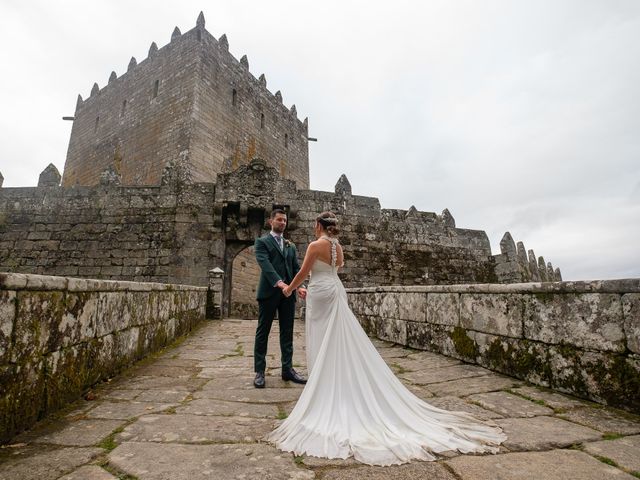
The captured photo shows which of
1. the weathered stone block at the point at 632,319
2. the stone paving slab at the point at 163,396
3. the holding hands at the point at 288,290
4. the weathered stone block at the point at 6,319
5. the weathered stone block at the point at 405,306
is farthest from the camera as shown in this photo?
the weathered stone block at the point at 405,306

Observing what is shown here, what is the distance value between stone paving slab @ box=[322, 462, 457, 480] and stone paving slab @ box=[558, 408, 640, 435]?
1138mm

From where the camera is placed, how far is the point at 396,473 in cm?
153

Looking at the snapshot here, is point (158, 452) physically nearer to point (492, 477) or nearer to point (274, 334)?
point (492, 477)

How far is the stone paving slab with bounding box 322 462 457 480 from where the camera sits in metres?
1.49

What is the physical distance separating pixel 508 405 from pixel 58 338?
3.05 metres

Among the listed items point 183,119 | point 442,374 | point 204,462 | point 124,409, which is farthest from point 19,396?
point 183,119

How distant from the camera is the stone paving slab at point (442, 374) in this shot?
323 cm

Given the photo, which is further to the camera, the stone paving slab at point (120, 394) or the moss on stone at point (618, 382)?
the stone paving slab at point (120, 394)

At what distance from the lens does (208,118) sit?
14352 mm

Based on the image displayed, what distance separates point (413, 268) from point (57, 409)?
10115 mm

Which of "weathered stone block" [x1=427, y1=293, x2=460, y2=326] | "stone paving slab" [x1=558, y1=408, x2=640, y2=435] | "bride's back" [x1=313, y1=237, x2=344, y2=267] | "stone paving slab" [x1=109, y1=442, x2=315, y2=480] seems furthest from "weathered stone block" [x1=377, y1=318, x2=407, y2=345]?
"stone paving slab" [x1=109, y1=442, x2=315, y2=480]

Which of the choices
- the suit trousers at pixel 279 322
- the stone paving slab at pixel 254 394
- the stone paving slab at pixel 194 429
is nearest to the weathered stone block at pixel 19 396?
the stone paving slab at pixel 194 429

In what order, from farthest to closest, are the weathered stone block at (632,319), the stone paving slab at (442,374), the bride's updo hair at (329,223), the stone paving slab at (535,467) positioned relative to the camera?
the stone paving slab at (442,374) < the bride's updo hair at (329,223) < the weathered stone block at (632,319) < the stone paving slab at (535,467)

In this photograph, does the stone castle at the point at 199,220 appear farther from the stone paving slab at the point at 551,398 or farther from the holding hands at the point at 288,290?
the stone paving slab at the point at 551,398
